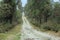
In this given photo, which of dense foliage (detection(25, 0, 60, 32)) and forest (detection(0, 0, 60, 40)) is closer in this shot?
forest (detection(0, 0, 60, 40))

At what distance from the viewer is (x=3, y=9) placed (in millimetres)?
32062

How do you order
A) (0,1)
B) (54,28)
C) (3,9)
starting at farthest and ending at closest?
(0,1)
(3,9)
(54,28)

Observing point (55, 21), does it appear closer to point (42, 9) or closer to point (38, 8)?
point (42, 9)

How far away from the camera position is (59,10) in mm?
29531

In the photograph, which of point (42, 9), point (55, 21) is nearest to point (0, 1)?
point (42, 9)

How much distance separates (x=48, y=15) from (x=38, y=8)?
4017 millimetres

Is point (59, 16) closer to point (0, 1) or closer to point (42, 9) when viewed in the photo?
point (42, 9)

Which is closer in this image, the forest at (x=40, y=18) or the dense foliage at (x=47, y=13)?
the forest at (x=40, y=18)

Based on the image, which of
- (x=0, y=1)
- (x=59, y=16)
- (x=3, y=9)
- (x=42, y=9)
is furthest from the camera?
(x=42, y=9)

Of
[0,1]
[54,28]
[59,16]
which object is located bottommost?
[54,28]

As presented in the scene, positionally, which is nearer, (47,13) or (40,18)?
(47,13)

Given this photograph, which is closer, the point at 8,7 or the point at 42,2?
the point at 8,7

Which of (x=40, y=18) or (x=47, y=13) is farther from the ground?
(x=47, y=13)

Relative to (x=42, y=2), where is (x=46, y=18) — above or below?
below
